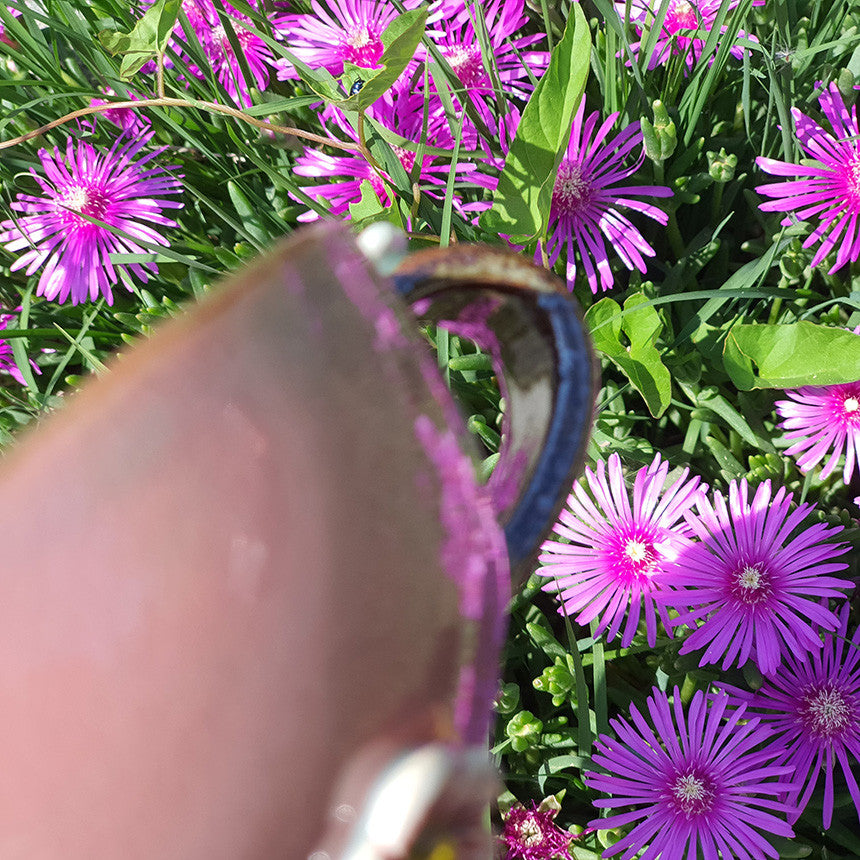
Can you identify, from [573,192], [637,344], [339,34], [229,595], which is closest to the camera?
[229,595]

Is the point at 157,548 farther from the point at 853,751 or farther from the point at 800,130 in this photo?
the point at 800,130

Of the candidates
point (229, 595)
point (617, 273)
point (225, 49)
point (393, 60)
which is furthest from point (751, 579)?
point (225, 49)

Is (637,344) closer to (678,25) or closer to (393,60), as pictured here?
(393,60)

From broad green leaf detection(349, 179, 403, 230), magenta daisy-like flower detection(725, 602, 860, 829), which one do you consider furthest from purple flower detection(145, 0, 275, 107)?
magenta daisy-like flower detection(725, 602, 860, 829)

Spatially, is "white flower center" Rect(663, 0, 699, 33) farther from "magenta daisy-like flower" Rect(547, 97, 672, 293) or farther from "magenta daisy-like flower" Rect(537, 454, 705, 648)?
"magenta daisy-like flower" Rect(537, 454, 705, 648)

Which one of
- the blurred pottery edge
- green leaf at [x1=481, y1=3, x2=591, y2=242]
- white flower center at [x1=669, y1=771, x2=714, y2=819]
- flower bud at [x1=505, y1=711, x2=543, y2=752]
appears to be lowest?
the blurred pottery edge

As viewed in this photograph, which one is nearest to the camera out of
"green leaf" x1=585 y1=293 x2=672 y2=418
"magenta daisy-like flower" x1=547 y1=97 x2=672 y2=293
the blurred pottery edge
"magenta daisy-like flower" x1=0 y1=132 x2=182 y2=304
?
the blurred pottery edge
